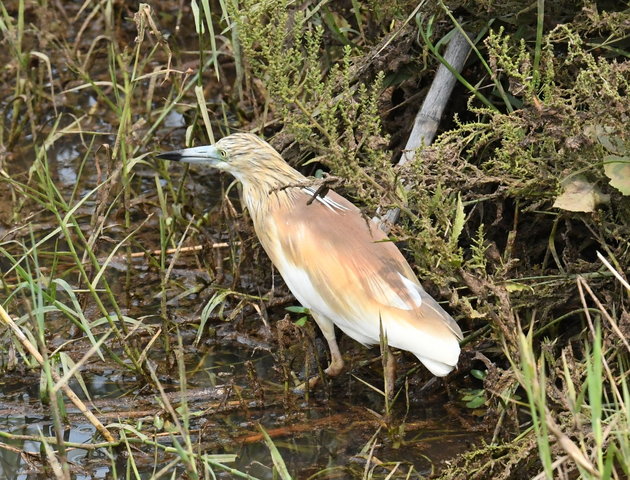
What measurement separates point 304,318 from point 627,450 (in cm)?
155

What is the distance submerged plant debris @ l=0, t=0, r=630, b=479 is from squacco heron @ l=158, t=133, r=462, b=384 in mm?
110

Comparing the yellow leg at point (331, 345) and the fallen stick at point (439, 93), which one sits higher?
the fallen stick at point (439, 93)

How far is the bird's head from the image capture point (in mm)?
3553

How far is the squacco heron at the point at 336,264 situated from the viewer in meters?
3.13

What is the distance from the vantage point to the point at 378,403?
340cm

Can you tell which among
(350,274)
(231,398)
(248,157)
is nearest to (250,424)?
(231,398)

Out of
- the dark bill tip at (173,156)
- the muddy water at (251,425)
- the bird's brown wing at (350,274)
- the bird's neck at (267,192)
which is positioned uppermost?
the dark bill tip at (173,156)

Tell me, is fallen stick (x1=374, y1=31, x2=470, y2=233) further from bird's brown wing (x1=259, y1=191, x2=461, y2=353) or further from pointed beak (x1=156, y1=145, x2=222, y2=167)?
pointed beak (x1=156, y1=145, x2=222, y2=167)

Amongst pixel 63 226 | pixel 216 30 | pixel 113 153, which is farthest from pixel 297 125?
pixel 216 30

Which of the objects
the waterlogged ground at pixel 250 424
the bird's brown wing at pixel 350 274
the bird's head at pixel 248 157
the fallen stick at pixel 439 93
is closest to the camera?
the waterlogged ground at pixel 250 424

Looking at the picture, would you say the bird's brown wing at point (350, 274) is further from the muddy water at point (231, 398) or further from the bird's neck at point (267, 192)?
the muddy water at point (231, 398)

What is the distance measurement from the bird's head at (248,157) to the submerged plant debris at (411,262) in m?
0.17

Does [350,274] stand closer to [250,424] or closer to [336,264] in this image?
[336,264]

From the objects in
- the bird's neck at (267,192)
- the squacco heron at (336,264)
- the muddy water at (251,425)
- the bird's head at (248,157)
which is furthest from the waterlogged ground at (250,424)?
the bird's head at (248,157)
